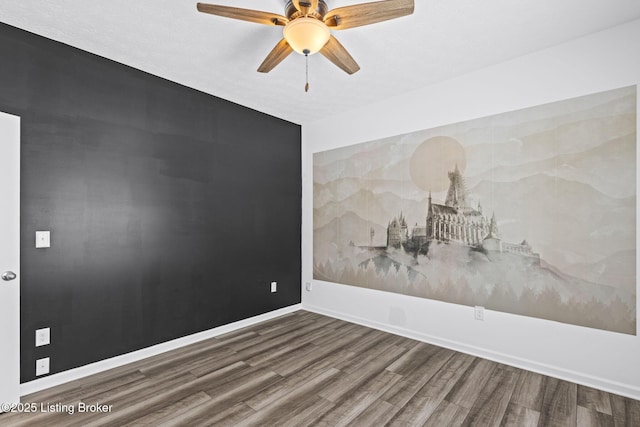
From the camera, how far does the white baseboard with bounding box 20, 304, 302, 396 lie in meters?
2.34

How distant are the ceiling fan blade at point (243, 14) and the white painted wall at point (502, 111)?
1973 mm

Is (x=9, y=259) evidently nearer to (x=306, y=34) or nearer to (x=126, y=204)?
(x=126, y=204)

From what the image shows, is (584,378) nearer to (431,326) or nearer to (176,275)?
(431,326)

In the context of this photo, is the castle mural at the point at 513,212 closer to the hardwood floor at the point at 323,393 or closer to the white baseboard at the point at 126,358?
the hardwood floor at the point at 323,393

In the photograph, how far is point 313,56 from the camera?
2674mm

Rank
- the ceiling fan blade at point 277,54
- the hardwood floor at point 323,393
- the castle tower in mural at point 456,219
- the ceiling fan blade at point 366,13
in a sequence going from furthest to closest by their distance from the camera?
the castle tower in mural at point 456,219 < the ceiling fan blade at point 277,54 < the hardwood floor at point 323,393 < the ceiling fan blade at point 366,13

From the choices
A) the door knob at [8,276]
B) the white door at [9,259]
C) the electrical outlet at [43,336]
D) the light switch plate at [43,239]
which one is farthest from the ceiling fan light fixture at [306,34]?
the electrical outlet at [43,336]

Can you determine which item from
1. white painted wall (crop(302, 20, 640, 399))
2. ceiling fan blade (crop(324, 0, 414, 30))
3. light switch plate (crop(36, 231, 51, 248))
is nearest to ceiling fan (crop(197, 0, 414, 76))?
ceiling fan blade (crop(324, 0, 414, 30))

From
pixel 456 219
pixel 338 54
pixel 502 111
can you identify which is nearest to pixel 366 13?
pixel 338 54

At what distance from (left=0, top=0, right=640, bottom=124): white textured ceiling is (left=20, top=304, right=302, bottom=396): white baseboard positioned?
260cm

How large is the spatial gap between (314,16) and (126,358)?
10.3 feet

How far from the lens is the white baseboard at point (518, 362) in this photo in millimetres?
2299

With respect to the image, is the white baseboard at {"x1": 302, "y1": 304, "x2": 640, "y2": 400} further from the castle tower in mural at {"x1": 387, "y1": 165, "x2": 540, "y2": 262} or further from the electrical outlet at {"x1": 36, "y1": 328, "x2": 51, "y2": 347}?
the electrical outlet at {"x1": 36, "y1": 328, "x2": 51, "y2": 347}

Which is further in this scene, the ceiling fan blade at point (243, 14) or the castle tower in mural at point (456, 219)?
the castle tower in mural at point (456, 219)
